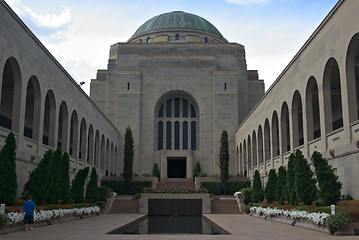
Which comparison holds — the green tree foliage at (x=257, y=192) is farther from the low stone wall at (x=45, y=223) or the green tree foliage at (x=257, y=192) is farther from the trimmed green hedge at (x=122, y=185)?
the trimmed green hedge at (x=122, y=185)

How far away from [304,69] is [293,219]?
9.06 meters

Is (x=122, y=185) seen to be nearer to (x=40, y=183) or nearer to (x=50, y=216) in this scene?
(x=40, y=183)

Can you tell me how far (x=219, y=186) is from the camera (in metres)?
34.7

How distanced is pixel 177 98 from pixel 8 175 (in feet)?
113

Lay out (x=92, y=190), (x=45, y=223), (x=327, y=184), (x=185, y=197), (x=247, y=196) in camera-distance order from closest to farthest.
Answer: (x=327, y=184) < (x=45, y=223) < (x=92, y=190) < (x=185, y=197) < (x=247, y=196)

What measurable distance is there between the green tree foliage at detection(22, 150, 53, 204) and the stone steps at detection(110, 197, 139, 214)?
11.2 metres

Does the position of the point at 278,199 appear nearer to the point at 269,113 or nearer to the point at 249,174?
the point at 269,113

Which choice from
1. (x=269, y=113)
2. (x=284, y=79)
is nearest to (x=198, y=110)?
(x=269, y=113)

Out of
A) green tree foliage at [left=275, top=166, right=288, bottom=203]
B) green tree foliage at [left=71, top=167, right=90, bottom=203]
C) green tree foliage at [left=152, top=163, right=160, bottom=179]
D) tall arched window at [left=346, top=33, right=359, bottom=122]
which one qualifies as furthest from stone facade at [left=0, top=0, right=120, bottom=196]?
tall arched window at [left=346, top=33, right=359, bottom=122]

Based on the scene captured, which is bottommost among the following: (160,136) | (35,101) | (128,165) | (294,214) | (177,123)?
(294,214)

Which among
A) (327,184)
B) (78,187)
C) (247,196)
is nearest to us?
(327,184)

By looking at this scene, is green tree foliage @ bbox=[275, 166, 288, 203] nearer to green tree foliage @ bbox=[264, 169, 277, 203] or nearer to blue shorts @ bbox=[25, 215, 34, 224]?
green tree foliage @ bbox=[264, 169, 277, 203]

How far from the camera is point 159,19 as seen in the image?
6094cm

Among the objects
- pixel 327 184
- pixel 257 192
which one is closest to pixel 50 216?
pixel 327 184
